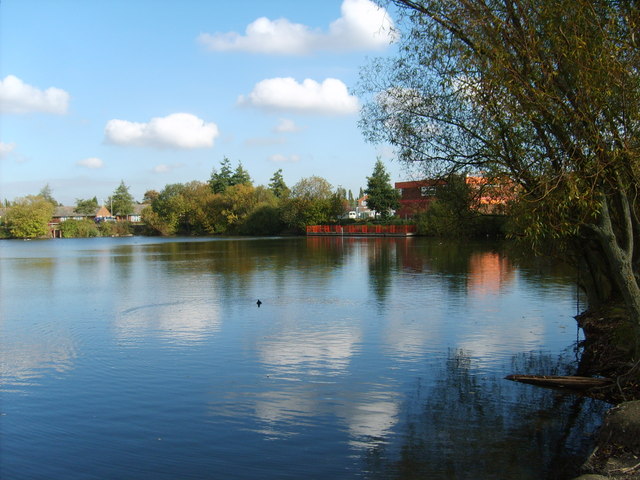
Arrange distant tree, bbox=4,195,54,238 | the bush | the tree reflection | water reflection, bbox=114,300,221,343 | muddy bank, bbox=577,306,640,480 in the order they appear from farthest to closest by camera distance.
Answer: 1. the bush
2. distant tree, bbox=4,195,54,238
3. water reflection, bbox=114,300,221,343
4. the tree reflection
5. muddy bank, bbox=577,306,640,480

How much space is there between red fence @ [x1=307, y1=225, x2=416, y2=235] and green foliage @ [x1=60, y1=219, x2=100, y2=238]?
195 feet

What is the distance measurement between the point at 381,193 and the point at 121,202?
119214 millimetres

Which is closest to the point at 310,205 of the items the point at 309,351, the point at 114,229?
the point at 114,229

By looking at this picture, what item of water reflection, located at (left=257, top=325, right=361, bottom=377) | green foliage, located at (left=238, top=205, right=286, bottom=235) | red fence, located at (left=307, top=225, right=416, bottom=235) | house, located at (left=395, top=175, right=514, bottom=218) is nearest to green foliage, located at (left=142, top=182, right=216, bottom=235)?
green foliage, located at (left=238, top=205, right=286, bottom=235)

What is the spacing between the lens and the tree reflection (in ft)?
26.9

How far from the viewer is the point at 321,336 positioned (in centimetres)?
1705

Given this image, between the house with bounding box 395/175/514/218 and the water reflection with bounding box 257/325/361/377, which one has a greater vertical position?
the house with bounding box 395/175/514/218

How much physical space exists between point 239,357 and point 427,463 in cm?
738

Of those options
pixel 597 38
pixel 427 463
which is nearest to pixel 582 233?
pixel 597 38

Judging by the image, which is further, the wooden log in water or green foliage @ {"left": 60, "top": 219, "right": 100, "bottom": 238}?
green foliage @ {"left": 60, "top": 219, "right": 100, "bottom": 238}

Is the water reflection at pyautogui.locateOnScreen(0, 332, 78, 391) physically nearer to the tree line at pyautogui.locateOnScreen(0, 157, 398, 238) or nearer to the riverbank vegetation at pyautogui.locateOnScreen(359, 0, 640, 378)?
the riverbank vegetation at pyautogui.locateOnScreen(359, 0, 640, 378)

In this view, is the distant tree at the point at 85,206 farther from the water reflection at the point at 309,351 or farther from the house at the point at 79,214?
the water reflection at the point at 309,351

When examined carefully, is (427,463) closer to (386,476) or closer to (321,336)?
(386,476)

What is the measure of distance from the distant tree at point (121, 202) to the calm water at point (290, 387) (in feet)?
552
